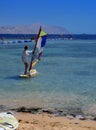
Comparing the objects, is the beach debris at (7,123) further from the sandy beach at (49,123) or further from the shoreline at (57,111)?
the shoreline at (57,111)

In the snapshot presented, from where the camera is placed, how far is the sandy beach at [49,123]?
9.05 meters

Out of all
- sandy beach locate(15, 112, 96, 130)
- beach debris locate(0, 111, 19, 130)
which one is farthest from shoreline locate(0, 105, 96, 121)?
beach debris locate(0, 111, 19, 130)

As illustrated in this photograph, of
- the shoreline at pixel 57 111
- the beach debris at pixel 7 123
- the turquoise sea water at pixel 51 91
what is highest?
the beach debris at pixel 7 123

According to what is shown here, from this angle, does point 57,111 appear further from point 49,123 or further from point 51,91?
point 51,91

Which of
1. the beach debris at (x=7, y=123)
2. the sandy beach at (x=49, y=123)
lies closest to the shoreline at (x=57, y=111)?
the sandy beach at (x=49, y=123)

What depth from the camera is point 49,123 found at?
9.56 meters

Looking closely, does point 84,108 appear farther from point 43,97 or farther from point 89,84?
point 89,84

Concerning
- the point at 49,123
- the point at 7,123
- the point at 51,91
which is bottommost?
the point at 51,91

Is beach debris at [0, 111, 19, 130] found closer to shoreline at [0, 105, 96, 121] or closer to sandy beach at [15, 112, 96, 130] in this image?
sandy beach at [15, 112, 96, 130]

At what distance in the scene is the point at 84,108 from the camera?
11758mm

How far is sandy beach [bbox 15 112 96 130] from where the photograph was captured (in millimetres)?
9055

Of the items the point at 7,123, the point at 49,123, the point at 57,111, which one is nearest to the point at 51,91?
the point at 57,111

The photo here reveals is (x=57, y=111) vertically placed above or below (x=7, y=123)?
below

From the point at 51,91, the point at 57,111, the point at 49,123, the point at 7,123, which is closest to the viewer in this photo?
the point at 7,123
